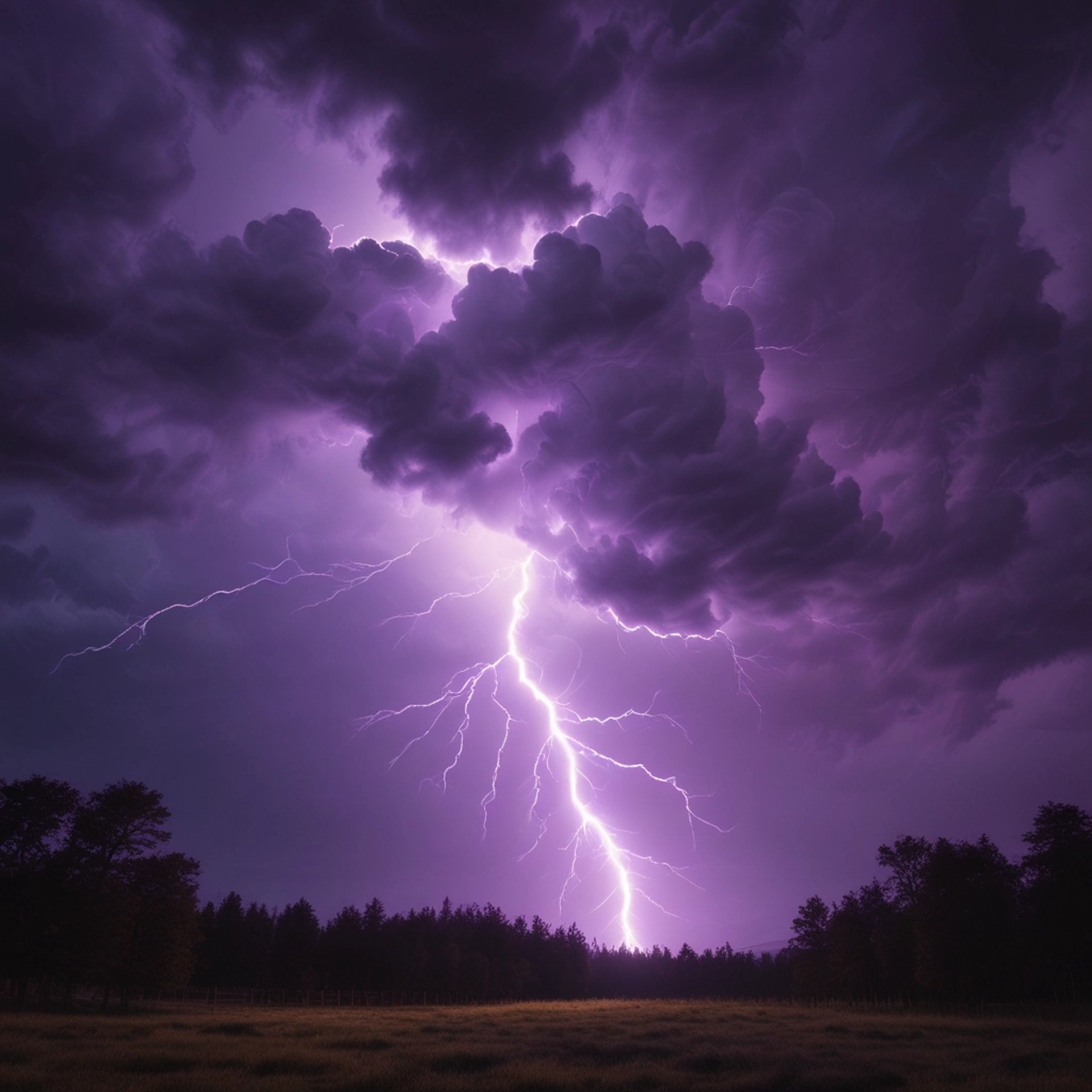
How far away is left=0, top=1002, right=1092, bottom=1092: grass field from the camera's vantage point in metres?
11.2

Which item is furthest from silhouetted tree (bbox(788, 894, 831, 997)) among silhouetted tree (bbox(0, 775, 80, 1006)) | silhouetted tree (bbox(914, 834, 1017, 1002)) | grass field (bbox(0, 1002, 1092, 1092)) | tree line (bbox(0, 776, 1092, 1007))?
silhouetted tree (bbox(0, 775, 80, 1006))

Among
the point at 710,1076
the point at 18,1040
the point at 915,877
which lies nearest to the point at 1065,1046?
the point at 710,1076

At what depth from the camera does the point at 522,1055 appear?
1486 centimetres

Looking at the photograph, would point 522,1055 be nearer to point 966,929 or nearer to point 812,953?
point 966,929

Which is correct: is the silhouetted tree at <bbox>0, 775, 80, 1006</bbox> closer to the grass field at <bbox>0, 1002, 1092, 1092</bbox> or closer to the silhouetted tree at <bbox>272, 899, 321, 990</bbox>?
the grass field at <bbox>0, 1002, 1092, 1092</bbox>

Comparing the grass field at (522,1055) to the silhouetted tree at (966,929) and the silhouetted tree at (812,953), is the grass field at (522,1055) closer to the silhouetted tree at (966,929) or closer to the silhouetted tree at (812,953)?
the silhouetted tree at (966,929)

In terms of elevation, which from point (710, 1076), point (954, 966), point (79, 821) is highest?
point (79, 821)

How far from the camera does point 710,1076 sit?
12602 mm

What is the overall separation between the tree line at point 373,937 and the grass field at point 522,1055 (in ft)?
16.2

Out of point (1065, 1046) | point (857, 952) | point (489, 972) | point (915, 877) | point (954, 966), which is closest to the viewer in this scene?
point (1065, 1046)

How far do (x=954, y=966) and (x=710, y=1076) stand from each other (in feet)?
97.7

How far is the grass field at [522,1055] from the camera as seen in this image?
36.9 feet

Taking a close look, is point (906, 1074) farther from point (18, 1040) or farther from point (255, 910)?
point (255, 910)

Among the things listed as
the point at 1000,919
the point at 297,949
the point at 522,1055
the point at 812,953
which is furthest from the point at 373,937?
the point at 522,1055
